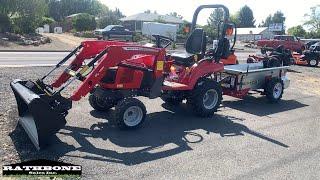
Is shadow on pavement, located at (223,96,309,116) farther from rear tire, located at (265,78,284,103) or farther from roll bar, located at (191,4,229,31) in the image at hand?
roll bar, located at (191,4,229,31)

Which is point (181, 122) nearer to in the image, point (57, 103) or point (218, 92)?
point (218, 92)

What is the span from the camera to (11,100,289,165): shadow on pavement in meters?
5.81

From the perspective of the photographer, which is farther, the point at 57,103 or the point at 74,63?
the point at 74,63

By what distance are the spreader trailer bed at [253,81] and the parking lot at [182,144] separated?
78 cm

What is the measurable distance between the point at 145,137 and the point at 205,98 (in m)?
2.37

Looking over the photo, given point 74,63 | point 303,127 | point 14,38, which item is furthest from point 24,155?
point 14,38

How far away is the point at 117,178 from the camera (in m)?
5.06

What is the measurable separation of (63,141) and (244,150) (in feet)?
9.64

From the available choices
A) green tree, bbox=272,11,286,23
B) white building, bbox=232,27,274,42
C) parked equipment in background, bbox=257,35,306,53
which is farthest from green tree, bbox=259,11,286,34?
parked equipment in background, bbox=257,35,306,53

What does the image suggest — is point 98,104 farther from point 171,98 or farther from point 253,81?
point 253,81

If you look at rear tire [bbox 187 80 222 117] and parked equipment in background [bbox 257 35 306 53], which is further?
parked equipment in background [bbox 257 35 306 53]

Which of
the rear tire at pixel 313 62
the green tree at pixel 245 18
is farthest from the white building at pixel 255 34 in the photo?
the rear tire at pixel 313 62

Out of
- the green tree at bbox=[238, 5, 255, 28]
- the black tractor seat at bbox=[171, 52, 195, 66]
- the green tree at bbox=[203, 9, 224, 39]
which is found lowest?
the black tractor seat at bbox=[171, 52, 195, 66]

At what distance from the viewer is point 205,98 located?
343 inches
